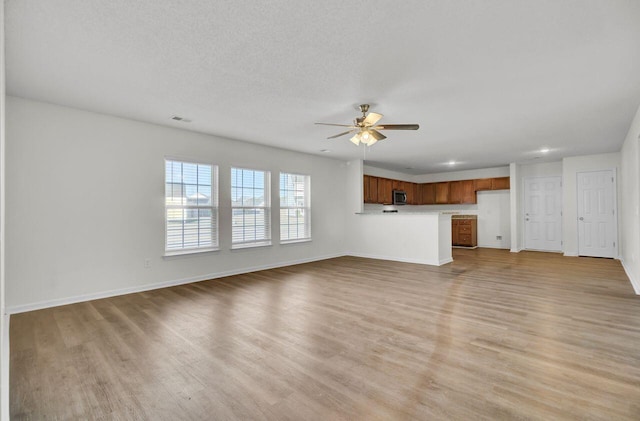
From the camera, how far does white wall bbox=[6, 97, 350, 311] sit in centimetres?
363

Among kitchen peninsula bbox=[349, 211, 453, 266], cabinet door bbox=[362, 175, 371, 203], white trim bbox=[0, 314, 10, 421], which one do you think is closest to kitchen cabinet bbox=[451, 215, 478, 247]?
kitchen peninsula bbox=[349, 211, 453, 266]

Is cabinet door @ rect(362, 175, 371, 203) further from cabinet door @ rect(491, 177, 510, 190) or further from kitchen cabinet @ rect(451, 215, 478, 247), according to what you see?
cabinet door @ rect(491, 177, 510, 190)

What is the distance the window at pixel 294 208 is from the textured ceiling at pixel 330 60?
2.08m

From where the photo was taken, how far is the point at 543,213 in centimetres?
840

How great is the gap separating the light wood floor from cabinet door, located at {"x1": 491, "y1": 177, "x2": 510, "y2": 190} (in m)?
4.92

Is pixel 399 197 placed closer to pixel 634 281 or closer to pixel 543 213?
pixel 543 213

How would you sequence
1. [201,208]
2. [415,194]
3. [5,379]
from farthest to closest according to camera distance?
1. [415,194]
2. [201,208]
3. [5,379]

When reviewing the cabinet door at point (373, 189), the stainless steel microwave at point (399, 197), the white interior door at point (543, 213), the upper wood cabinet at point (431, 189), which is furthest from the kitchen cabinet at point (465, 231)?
the cabinet door at point (373, 189)

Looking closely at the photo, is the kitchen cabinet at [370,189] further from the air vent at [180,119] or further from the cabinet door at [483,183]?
the air vent at [180,119]

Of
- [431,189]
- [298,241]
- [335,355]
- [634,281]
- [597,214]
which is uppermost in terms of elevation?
[431,189]

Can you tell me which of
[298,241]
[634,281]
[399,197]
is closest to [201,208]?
[298,241]

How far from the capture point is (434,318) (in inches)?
132

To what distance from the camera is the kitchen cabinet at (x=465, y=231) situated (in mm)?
9406

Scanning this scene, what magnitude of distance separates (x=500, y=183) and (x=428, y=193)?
221 centimetres
